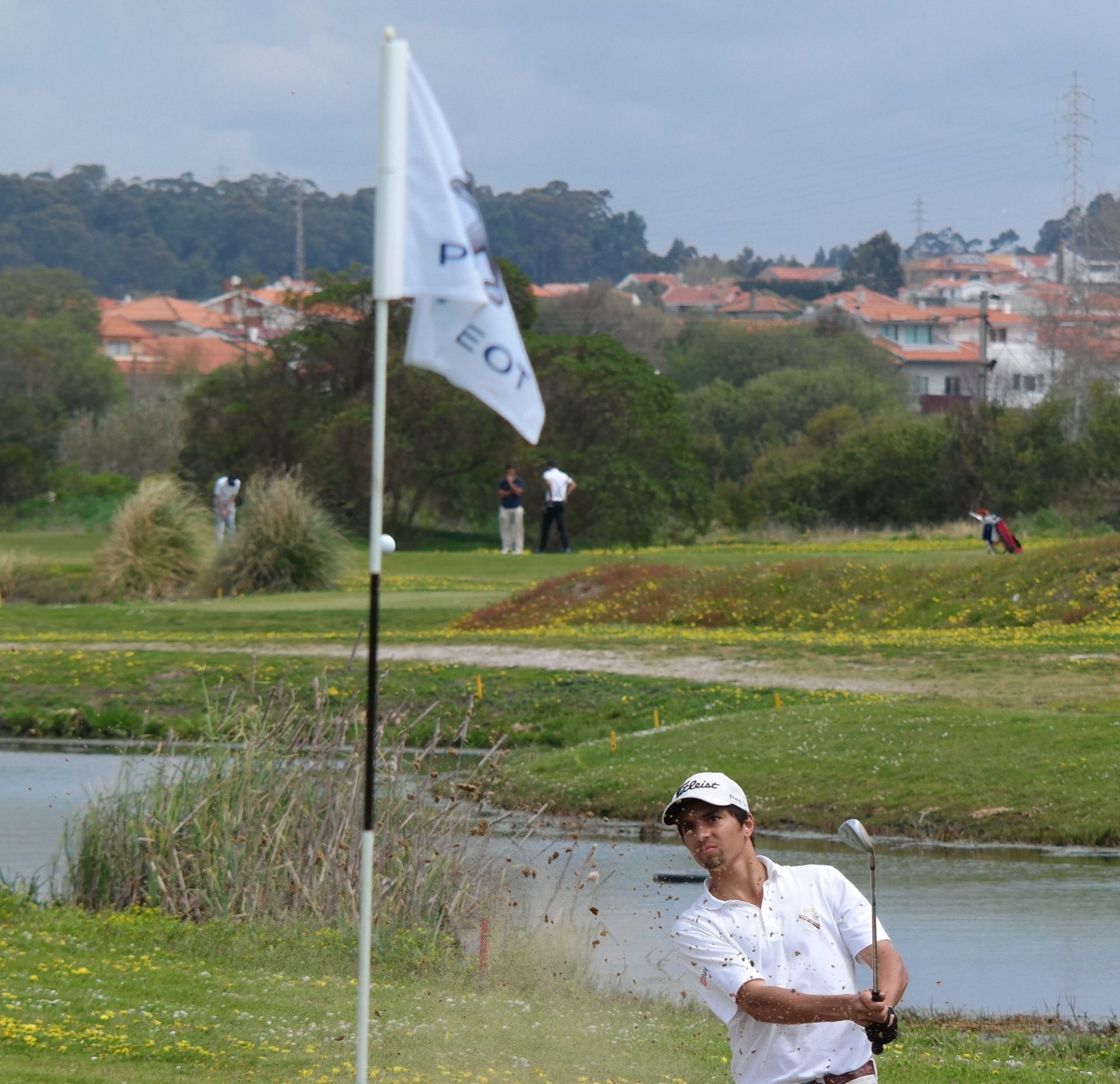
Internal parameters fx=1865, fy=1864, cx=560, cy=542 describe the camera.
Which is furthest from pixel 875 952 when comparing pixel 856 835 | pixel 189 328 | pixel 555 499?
pixel 189 328

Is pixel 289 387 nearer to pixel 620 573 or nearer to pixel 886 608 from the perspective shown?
pixel 620 573

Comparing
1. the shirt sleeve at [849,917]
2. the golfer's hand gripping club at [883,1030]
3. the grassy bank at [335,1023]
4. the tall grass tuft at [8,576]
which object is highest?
the shirt sleeve at [849,917]

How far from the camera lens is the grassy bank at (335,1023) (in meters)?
7.43

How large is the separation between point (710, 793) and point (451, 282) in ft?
6.21

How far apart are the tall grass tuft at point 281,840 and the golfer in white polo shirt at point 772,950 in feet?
17.3

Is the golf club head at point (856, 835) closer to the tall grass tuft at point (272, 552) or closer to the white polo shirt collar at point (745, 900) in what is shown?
the white polo shirt collar at point (745, 900)

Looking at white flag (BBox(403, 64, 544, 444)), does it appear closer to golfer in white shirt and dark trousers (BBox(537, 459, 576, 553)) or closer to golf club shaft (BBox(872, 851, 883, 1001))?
golf club shaft (BBox(872, 851, 883, 1001))

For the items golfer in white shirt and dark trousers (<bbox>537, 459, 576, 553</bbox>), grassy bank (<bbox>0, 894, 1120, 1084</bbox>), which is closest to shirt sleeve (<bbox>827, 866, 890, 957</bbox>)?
grassy bank (<bbox>0, 894, 1120, 1084</bbox>)

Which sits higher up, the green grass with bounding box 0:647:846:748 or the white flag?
the white flag

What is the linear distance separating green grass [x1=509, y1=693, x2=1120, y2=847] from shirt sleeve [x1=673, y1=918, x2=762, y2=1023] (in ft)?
32.8

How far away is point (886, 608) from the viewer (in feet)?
87.1

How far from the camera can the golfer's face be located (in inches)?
195

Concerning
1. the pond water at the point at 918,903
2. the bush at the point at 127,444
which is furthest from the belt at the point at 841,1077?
the bush at the point at 127,444

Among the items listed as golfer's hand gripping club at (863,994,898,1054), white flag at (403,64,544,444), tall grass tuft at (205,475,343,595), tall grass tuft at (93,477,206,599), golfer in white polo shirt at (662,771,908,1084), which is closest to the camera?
golfer's hand gripping club at (863,994,898,1054)
